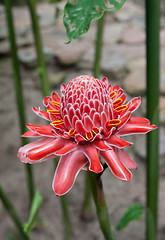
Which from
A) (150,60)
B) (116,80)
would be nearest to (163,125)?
(116,80)

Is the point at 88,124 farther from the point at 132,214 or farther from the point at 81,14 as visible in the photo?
the point at 132,214

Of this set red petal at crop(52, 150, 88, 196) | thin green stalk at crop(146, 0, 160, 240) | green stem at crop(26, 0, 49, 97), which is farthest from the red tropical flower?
green stem at crop(26, 0, 49, 97)

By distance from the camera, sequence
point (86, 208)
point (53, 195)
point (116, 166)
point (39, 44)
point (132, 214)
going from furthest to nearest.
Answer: point (53, 195), point (86, 208), point (39, 44), point (132, 214), point (116, 166)

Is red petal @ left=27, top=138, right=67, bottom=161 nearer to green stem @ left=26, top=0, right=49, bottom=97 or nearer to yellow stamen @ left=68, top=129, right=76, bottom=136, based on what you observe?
yellow stamen @ left=68, top=129, right=76, bottom=136

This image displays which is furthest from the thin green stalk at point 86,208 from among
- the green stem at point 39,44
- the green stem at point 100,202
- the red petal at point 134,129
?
the red petal at point 134,129

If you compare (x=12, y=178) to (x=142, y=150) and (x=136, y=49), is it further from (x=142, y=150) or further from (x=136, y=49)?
(x=136, y=49)

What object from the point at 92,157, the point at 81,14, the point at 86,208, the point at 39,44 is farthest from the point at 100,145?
the point at 86,208
